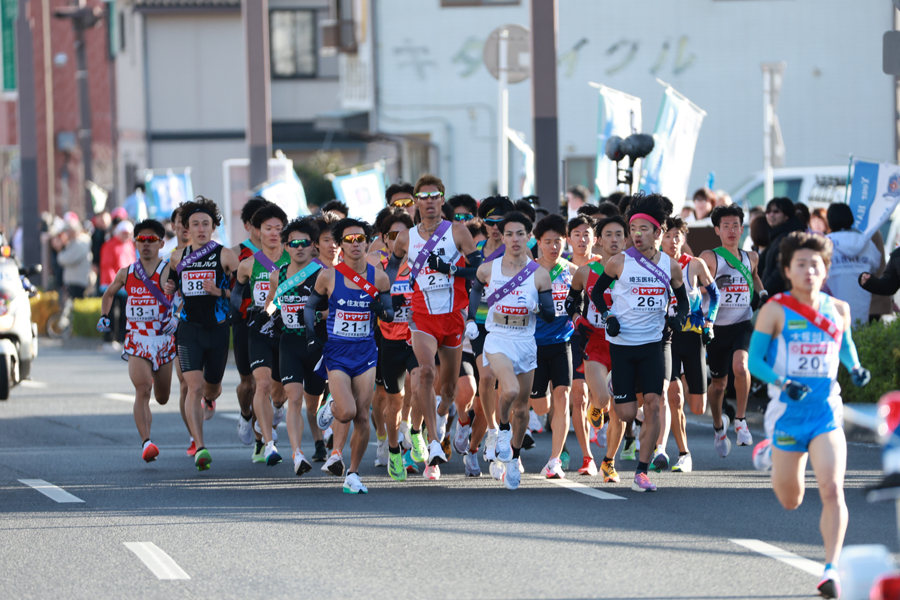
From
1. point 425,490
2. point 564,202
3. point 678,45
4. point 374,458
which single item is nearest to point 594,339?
point 425,490

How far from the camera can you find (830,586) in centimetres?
702

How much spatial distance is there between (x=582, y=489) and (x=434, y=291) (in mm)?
1913

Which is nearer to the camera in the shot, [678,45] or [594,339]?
[594,339]

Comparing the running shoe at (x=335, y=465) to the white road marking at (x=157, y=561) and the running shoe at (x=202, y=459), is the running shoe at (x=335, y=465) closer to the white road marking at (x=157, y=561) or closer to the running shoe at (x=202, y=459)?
the running shoe at (x=202, y=459)

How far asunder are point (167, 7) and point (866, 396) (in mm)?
35177

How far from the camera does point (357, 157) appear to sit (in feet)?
154

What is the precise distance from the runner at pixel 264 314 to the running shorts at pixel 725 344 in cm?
366

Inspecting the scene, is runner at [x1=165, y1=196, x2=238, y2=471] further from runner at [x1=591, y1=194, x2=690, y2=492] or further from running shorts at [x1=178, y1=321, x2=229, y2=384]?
runner at [x1=591, y1=194, x2=690, y2=492]

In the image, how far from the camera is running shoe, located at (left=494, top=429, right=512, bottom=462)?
10641 mm

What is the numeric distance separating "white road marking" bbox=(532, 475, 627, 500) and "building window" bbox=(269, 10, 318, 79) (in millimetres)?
37188

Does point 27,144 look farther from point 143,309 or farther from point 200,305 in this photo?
point 200,305

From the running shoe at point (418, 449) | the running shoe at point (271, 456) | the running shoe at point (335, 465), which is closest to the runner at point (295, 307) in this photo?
the running shoe at point (271, 456)

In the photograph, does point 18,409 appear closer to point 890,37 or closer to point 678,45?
point 890,37

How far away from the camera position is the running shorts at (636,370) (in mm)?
10656
